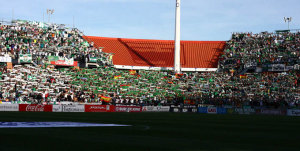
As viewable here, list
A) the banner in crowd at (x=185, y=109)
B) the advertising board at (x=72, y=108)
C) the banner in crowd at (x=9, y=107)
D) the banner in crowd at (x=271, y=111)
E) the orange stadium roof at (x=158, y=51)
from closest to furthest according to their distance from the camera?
the banner in crowd at (x=9, y=107) < the advertising board at (x=72, y=108) < the banner in crowd at (x=271, y=111) < the banner in crowd at (x=185, y=109) < the orange stadium roof at (x=158, y=51)

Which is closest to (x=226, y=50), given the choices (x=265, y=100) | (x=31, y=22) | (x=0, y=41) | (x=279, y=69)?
(x=279, y=69)

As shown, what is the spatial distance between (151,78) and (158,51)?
811 inches

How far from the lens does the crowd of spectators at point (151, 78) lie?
4584 centimetres

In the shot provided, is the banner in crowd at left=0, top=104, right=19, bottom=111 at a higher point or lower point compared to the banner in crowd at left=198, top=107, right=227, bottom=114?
higher

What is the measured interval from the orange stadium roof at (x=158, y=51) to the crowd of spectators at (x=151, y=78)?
19.5ft

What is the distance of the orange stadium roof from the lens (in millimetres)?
74787

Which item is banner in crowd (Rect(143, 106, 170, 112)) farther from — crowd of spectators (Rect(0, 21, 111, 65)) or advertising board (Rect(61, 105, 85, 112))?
crowd of spectators (Rect(0, 21, 111, 65))

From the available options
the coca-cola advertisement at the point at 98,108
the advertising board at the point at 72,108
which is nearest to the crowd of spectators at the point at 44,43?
the coca-cola advertisement at the point at 98,108

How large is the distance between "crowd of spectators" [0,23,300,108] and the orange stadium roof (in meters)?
5.94

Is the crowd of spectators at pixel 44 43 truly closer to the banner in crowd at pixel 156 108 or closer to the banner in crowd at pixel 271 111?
the banner in crowd at pixel 156 108

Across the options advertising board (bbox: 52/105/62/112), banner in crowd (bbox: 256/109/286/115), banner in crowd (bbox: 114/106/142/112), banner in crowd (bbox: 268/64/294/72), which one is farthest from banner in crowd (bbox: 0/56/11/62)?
banner in crowd (bbox: 268/64/294/72)

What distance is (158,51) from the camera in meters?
79.4

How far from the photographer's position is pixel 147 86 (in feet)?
181

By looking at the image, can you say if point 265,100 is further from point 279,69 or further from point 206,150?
point 206,150
